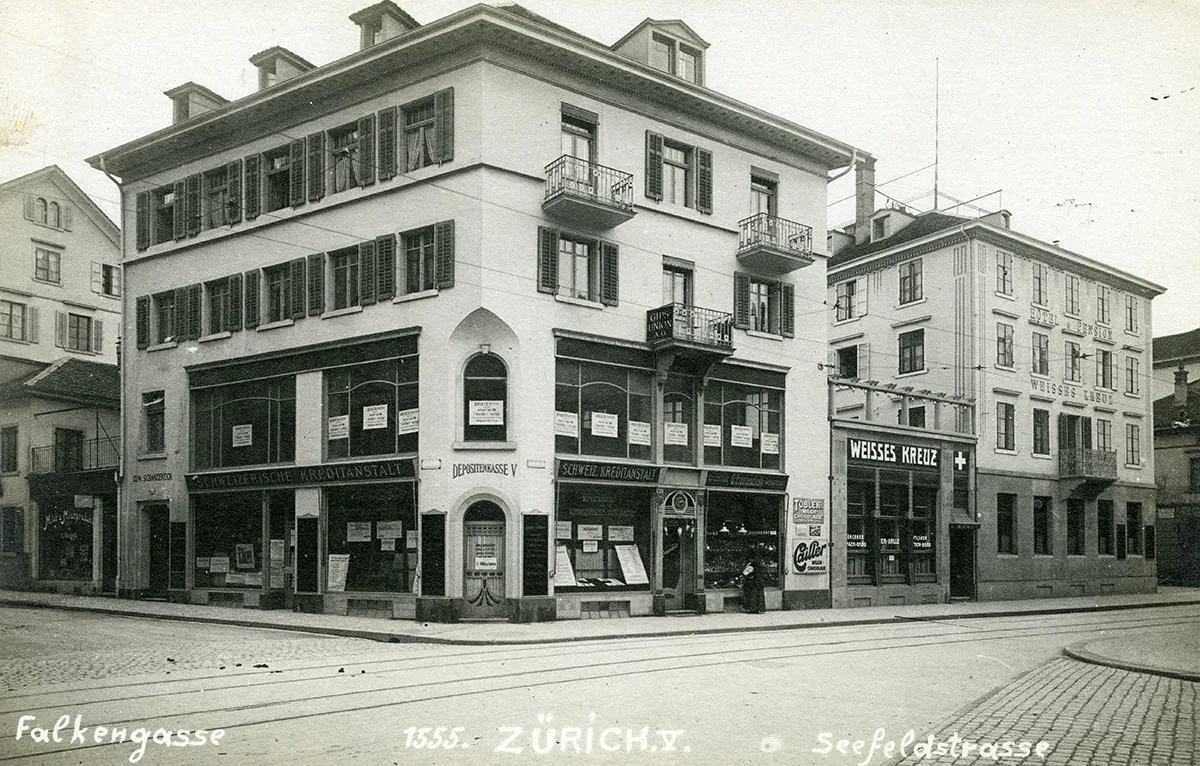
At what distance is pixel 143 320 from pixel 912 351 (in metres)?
27.2

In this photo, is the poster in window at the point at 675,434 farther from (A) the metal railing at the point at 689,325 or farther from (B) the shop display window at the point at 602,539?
(A) the metal railing at the point at 689,325

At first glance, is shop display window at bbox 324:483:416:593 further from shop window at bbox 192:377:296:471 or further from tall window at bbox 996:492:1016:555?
tall window at bbox 996:492:1016:555

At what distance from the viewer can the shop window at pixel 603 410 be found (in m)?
25.6

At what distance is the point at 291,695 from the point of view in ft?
39.3

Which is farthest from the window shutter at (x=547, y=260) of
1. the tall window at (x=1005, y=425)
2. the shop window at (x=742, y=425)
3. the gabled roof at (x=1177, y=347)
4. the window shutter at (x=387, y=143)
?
the gabled roof at (x=1177, y=347)

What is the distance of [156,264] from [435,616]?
50.1 ft

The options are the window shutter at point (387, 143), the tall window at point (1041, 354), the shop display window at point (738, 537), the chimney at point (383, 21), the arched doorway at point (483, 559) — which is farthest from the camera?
the tall window at point (1041, 354)

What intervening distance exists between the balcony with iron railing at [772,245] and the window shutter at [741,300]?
1.51 ft

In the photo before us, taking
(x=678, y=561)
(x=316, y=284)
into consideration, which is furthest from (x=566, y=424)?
(x=316, y=284)

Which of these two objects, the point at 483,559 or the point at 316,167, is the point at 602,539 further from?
the point at 316,167

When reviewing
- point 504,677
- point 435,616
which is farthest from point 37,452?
point 504,677

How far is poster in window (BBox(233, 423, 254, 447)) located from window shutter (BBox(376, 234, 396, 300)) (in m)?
6.14

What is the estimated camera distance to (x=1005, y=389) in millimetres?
39031

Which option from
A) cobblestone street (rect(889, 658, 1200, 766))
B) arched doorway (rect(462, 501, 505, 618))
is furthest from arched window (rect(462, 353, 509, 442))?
cobblestone street (rect(889, 658, 1200, 766))
